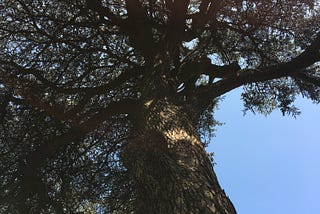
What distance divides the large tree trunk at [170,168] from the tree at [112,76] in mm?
44

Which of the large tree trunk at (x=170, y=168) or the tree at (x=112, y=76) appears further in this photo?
the tree at (x=112, y=76)

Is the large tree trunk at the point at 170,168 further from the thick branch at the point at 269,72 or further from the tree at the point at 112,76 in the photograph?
the thick branch at the point at 269,72

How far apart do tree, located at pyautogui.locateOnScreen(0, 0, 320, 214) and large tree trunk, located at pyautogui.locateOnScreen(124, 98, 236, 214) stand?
44 millimetres

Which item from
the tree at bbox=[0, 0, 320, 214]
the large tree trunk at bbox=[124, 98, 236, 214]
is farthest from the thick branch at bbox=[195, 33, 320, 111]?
the large tree trunk at bbox=[124, 98, 236, 214]

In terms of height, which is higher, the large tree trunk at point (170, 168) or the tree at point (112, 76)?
the tree at point (112, 76)

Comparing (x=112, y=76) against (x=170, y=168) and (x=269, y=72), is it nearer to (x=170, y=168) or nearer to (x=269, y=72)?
(x=269, y=72)

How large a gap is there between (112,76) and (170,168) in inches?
168

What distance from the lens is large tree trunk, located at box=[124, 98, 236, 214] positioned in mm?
3713

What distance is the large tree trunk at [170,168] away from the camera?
146 inches

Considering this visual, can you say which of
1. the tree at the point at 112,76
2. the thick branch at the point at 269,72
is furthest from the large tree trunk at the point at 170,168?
the thick branch at the point at 269,72

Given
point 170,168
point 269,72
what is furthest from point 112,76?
point 170,168

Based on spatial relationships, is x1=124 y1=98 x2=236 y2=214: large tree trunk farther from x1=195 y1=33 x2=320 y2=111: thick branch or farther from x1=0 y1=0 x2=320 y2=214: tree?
x1=195 y1=33 x2=320 y2=111: thick branch

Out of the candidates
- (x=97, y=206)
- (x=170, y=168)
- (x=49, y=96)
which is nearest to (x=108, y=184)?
(x=97, y=206)

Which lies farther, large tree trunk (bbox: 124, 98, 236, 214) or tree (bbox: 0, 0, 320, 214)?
tree (bbox: 0, 0, 320, 214)
